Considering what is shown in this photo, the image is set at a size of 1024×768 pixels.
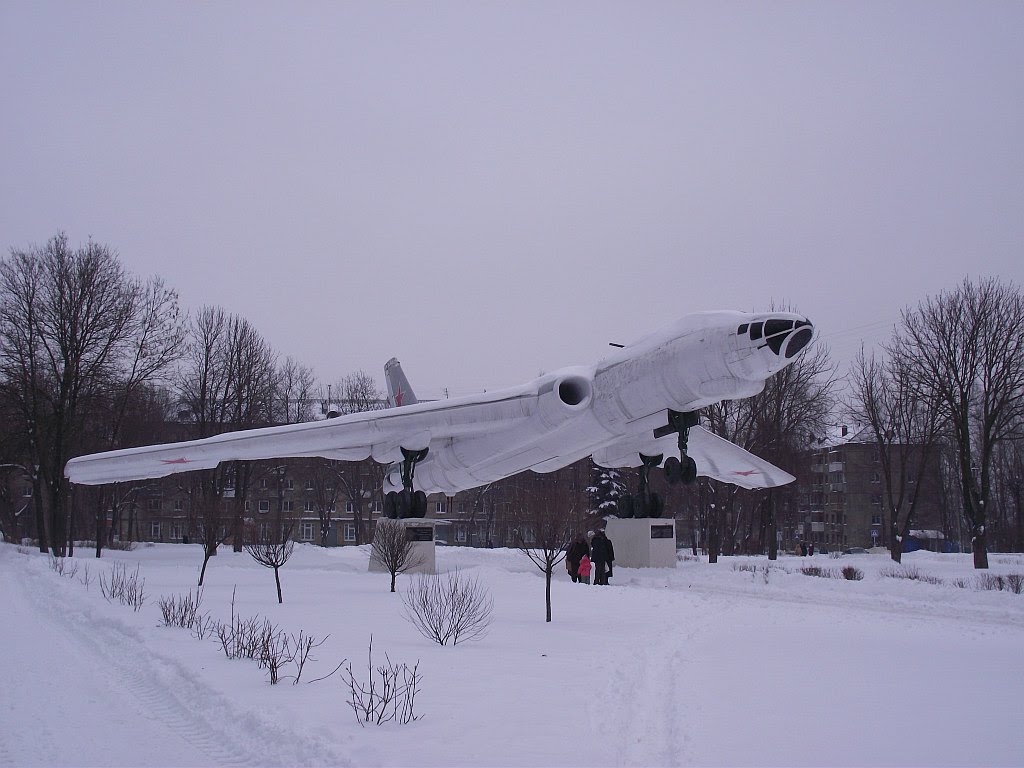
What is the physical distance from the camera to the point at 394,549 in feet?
42.6

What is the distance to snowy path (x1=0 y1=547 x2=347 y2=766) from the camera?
438 cm

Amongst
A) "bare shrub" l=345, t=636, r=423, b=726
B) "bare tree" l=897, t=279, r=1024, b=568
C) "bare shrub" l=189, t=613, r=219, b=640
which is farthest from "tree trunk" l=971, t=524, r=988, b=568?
"bare shrub" l=345, t=636, r=423, b=726

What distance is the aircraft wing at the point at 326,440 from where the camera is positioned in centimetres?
1314

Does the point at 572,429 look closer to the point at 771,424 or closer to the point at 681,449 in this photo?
the point at 681,449

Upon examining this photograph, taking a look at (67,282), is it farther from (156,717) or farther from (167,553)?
(156,717)

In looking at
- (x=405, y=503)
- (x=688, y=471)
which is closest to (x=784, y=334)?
(x=688, y=471)

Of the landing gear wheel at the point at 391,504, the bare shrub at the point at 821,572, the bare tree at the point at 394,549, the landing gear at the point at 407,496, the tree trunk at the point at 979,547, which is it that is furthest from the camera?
the tree trunk at the point at 979,547

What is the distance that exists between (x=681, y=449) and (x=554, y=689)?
585cm

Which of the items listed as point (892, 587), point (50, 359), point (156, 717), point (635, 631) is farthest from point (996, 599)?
point (50, 359)

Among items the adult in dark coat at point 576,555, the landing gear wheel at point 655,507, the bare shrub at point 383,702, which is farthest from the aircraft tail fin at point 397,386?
the bare shrub at point 383,702

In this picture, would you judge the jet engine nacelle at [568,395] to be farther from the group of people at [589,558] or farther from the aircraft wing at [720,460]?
the group of people at [589,558]

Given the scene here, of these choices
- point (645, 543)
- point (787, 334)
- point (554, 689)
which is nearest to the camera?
point (554, 689)

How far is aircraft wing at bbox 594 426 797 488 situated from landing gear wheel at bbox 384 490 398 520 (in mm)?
3994

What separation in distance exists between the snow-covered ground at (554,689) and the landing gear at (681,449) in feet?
5.67
